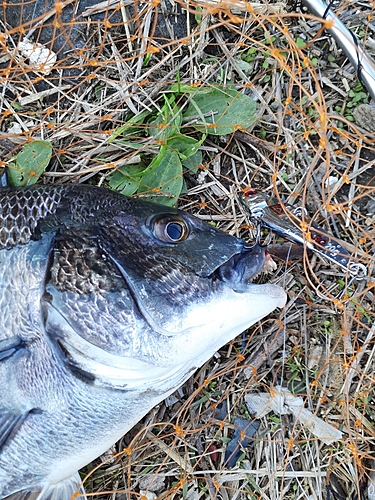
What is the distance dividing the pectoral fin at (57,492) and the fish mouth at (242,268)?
1247 millimetres

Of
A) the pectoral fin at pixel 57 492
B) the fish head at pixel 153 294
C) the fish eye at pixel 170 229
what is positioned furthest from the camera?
the pectoral fin at pixel 57 492

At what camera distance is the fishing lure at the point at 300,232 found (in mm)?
2555

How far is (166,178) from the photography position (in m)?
2.71

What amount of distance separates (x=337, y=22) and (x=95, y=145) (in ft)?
4.61

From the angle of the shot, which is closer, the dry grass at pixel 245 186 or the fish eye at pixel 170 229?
the fish eye at pixel 170 229

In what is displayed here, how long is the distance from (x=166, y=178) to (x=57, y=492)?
164cm

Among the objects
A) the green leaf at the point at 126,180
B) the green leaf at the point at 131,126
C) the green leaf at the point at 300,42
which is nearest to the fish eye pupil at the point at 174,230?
the green leaf at the point at 126,180

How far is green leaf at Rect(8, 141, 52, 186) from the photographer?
2.68m

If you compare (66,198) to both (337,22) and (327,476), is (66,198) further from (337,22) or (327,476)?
(327,476)

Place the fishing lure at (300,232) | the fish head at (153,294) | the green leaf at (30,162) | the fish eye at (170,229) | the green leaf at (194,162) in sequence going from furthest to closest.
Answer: the green leaf at (194,162)
the green leaf at (30,162)
the fishing lure at (300,232)
the fish eye at (170,229)
the fish head at (153,294)

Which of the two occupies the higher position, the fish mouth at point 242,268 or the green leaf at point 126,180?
the fish mouth at point 242,268

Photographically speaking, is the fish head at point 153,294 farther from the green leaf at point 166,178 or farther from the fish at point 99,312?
the green leaf at point 166,178

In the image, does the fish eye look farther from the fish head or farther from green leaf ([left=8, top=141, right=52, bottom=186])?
green leaf ([left=8, top=141, right=52, bottom=186])

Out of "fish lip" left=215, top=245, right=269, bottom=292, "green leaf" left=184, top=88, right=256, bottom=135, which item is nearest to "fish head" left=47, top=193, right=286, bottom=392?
"fish lip" left=215, top=245, right=269, bottom=292
